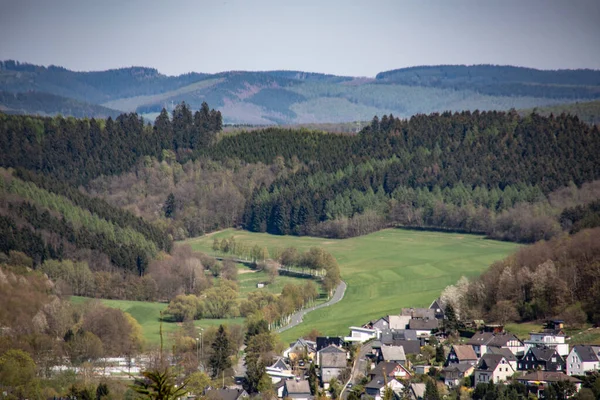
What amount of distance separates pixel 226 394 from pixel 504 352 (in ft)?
46.1

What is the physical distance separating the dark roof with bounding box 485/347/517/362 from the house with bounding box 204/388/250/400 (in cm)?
1260

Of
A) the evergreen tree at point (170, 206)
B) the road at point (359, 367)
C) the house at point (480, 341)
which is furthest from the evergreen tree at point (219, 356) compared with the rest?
the evergreen tree at point (170, 206)

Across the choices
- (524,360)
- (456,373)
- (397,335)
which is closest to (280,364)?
(397,335)

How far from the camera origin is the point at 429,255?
366 ft

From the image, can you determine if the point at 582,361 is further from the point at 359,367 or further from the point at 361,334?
the point at 361,334

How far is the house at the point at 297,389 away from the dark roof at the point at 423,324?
13.5 meters

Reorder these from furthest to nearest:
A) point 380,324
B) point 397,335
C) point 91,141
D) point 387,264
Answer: point 91,141 < point 387,264 < point 380,324 < point 397,335

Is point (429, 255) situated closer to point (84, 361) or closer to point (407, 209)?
point (407, 209)

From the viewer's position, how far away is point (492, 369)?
61719 millimetres

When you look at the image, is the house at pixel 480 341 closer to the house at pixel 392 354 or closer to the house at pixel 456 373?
the house at pixel 456 373

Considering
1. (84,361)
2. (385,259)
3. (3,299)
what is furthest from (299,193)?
(84,361)

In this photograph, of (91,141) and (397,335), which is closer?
(397,335)

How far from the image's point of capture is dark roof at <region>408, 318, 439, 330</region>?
2968 inches

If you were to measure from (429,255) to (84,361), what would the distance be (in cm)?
4544
